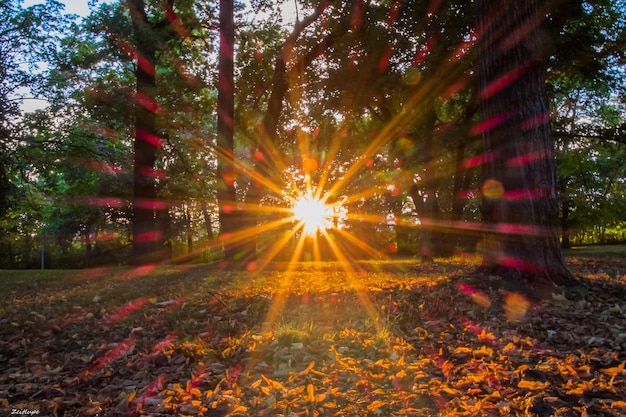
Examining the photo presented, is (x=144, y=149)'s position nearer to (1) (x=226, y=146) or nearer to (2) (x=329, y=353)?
(1) (x=226, y=146)

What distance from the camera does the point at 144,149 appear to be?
1570cm

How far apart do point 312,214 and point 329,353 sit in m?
31.3

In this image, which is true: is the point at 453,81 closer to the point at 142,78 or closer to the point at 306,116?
the point at 306,116

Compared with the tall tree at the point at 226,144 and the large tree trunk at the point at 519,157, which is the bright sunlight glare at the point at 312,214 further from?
the large tree trunk at the point at 519,157

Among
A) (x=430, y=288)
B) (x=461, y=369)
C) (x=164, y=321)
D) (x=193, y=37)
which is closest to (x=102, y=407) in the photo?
(x=164, y=321)

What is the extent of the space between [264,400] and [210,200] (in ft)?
79.0

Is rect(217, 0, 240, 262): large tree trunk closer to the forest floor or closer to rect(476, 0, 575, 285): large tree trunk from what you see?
the forest floor

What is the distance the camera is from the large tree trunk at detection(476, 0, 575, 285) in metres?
5.72

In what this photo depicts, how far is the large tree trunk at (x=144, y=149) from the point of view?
571 inches

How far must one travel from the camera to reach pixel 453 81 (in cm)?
1300

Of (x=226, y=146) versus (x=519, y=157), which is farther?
(x=226, y=146)

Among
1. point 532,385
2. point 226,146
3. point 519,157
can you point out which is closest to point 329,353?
point 532,385

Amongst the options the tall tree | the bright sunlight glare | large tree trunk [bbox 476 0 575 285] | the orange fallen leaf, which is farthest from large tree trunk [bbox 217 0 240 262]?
the bright sunlight glare

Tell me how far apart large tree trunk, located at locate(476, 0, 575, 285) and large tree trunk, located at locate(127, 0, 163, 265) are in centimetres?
1152
